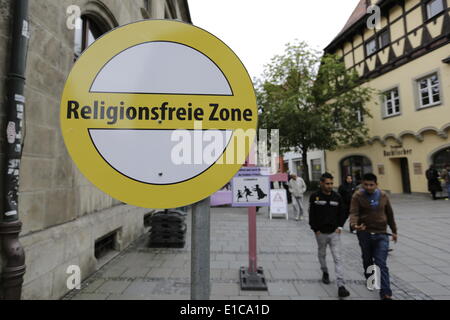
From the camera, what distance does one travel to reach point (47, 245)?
2982mm

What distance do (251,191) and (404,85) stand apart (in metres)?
15.5

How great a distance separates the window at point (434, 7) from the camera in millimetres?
12633

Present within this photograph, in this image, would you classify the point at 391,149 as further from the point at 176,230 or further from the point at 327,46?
the point at 176,230

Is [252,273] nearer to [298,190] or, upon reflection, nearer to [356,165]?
[298,190]

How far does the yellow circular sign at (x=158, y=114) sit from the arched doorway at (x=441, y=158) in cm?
1637

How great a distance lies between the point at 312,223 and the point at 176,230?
9.48 ft

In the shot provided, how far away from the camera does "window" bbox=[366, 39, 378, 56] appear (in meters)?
16.8

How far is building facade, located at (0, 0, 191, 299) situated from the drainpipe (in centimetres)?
7

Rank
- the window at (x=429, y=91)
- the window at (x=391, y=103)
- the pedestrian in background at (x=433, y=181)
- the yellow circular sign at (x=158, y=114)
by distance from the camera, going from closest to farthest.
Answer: the yellow circular sign at (x=158, y=114) < the pedestrian in background at (x=433, y=181) < the window at (x=429, y=91) < the window at (x=391, y=103)

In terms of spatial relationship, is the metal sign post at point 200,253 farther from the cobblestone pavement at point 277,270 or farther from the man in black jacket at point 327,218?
the man in black jacket at point 327,218

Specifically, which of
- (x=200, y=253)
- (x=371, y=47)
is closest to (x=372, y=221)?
(x=200, y=253)

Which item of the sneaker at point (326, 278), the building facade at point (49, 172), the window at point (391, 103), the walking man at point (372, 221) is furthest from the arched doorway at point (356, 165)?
the building facade at point (49, 172)

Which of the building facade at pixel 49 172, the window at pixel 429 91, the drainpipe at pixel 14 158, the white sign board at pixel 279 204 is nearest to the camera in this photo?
the drainpipe at pixel 14 158
